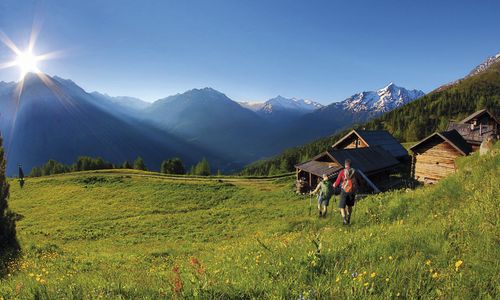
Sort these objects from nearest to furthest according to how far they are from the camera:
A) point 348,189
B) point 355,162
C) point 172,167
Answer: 1. point 348,189
2. point 355,162
3. point 172,167

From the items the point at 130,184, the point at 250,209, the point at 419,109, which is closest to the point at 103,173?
the point at 130,184

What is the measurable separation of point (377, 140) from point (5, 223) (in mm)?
57057

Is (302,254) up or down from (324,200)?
up

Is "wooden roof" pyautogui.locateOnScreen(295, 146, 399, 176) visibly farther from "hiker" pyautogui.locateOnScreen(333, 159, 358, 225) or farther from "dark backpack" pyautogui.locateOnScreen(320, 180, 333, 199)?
"hiker" pyautogui.locateOnScreen(333, 159, 358, 225)

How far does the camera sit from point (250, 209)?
3669cm

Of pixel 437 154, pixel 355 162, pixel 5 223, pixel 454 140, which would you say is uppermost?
pixel 454 140

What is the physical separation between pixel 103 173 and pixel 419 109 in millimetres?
188631

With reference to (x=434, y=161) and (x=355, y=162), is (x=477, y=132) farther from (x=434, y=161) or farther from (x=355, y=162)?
(x=355, y=162)

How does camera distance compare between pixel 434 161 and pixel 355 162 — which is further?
pixel 355 162

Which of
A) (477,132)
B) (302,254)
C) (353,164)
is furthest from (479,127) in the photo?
(302,254)

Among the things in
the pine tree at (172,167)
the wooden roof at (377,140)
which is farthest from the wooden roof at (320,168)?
the pine tree at (172,167)

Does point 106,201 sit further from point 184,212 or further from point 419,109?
point 419,109

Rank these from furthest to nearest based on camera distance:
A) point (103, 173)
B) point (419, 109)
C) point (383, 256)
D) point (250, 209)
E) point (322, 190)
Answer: point (419, 109)
point (103, 173)
point (250, 209)
point (322, 190)
point (383, 256)

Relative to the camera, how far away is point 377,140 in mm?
57281
